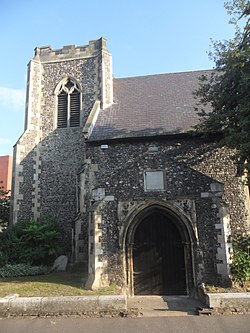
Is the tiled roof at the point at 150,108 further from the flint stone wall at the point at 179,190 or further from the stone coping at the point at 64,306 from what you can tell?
the stone coping at the point at 64,306

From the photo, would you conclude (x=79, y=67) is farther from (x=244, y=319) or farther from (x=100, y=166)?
(x=244, y=319)

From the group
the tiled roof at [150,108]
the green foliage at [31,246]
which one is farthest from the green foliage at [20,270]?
the tiled roof at [150,108]

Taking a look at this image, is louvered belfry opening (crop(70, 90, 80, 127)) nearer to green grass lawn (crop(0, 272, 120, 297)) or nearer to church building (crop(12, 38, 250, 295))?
church building (crop(12, 38, 250, 295))

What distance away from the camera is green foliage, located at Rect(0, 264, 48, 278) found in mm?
12055

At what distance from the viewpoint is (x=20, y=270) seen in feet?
40.5

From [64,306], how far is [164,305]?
2.85 meters

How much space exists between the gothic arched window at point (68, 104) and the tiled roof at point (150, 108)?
2.15m

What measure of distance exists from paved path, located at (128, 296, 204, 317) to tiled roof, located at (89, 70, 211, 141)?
623 cm

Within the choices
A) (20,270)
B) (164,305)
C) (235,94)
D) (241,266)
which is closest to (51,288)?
(164,305)

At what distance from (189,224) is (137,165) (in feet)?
8.84

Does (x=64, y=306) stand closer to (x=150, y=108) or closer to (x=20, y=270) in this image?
(x=20, y=270)

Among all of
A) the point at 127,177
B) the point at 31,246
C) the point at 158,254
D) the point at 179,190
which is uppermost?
the point at 127,177

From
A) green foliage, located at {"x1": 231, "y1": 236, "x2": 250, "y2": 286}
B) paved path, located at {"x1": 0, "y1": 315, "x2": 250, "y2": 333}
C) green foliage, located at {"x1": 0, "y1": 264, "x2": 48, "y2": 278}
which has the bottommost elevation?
paved path, located at {"x1": 0, "y1": 315, "x2": 250, "y2": 333}

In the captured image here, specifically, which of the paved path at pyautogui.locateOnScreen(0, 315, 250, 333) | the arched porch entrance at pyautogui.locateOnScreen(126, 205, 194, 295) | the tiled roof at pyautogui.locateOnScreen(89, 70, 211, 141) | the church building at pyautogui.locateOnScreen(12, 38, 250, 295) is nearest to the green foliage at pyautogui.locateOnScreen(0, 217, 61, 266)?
the church building at pyautogui.locateOnScreen(12, 38, 250, 295)
